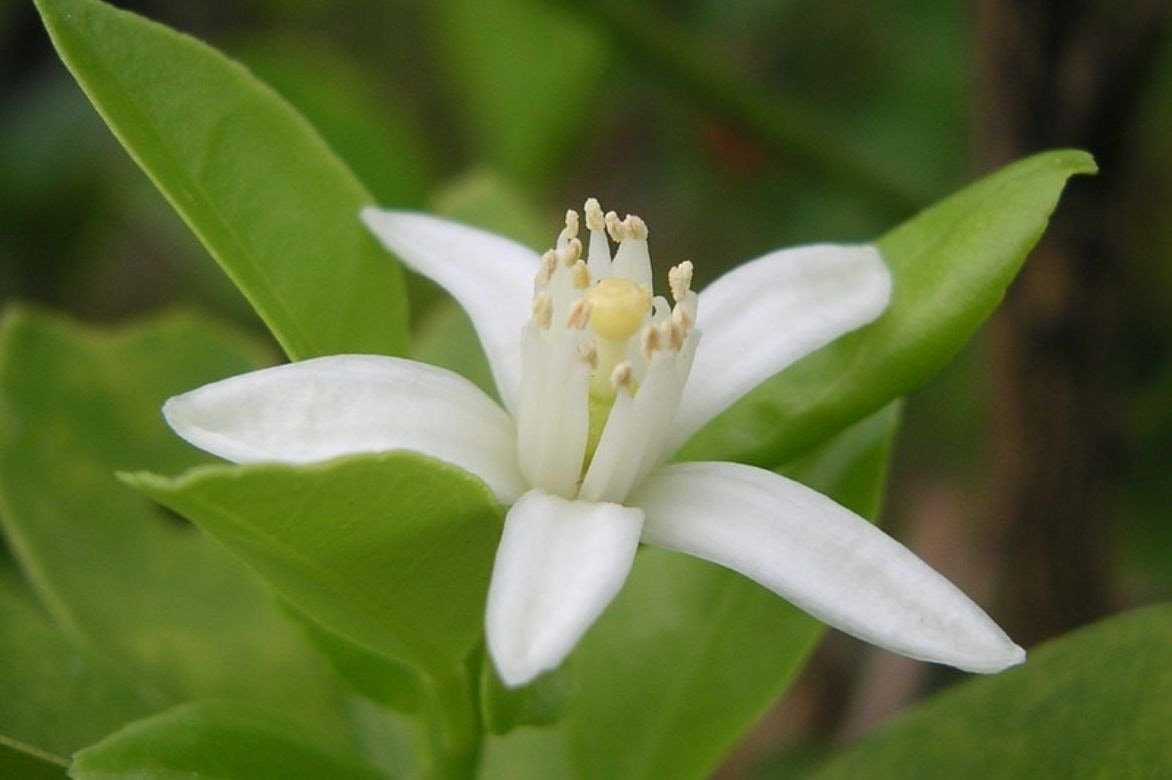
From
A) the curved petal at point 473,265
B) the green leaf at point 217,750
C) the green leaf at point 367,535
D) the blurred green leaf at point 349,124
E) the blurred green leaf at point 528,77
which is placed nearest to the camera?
the green leaf at point 367,535

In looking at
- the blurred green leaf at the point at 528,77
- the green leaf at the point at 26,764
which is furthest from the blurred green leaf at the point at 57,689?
the blurred green leaf at the point at 528,77

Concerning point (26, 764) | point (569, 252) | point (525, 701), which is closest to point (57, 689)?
point (26, 764)

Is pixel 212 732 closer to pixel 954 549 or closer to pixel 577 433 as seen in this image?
pixel 577 433

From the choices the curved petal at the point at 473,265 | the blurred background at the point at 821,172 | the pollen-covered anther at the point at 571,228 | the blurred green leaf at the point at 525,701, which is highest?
the pollen-covered anther at the point at 571,228

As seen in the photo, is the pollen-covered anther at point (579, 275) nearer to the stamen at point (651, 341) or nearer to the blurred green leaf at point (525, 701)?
the stamen at point (651, 341)

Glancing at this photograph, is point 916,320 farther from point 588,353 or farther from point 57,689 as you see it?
point 57,689

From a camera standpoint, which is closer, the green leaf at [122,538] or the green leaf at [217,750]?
the green leaf at [217,750]

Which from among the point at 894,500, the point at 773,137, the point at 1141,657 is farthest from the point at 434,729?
the point at 894,500

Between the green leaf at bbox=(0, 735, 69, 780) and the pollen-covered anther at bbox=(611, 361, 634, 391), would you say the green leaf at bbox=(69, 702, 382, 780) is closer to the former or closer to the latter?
the green leaf at bbox=(0, 735, 69, 780)
